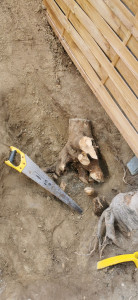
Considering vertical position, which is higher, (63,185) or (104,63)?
(104,63)

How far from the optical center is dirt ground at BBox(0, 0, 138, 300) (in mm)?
2305

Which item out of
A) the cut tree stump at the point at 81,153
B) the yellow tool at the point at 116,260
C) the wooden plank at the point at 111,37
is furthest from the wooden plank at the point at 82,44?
the yellow tool at the point at 116,260

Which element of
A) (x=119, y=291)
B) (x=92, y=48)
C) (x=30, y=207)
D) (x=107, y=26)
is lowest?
(x=30, y=207)

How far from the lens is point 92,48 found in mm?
2971

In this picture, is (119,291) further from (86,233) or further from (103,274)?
(86,233)

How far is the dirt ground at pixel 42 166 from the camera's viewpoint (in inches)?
90.7

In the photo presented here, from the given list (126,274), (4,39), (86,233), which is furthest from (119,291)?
(4,39)

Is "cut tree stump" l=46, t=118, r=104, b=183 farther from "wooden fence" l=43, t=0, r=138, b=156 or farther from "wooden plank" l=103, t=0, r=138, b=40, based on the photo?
"wooden plank" l=103, t=0, r=138, b=40

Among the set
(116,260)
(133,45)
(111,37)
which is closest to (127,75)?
(133,45)

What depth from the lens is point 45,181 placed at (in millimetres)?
2771

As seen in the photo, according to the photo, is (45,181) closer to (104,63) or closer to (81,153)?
(81,153)

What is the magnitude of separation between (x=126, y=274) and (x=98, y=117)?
1.77m

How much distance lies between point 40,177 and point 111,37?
1.63 metres

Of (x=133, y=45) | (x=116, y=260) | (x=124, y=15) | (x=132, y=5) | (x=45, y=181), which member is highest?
(x=132, y=5)
